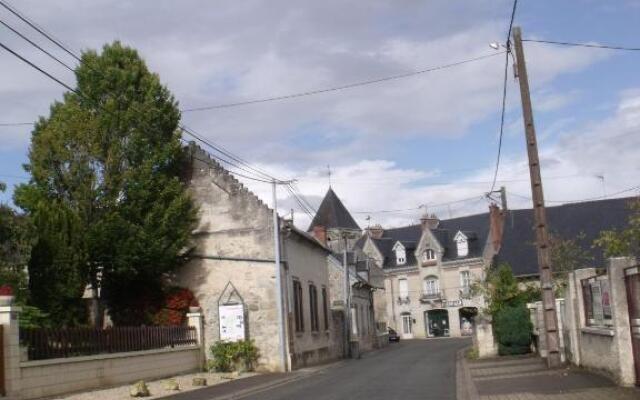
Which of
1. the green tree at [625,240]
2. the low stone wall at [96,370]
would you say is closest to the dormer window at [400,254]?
the low stone wall at [96,370]

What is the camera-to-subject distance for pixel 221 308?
95.7 feet

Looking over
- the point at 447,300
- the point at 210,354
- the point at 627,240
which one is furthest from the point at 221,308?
the point at 447,300

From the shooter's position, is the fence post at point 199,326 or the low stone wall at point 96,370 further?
the fence post at point 199,326

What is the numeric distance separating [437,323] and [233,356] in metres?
49.7

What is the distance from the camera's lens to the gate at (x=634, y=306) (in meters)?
13.4

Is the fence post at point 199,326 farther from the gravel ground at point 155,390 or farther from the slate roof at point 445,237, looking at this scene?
the slate roof at point 445,237

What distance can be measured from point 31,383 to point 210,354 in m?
11.4

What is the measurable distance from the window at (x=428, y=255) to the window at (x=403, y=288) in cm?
326

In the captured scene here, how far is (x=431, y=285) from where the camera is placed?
245 feet

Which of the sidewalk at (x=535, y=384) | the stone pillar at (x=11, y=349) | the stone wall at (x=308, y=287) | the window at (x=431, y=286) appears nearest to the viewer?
the sidewalk at (x=535, y=384)

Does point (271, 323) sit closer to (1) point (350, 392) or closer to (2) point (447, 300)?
(1) point (350, 392)

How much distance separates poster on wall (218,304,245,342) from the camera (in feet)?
93.7

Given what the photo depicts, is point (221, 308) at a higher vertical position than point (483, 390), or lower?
higher

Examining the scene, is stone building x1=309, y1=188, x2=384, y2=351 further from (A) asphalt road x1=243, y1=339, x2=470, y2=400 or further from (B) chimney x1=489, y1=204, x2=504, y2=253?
(A) asphalt road x1=243, y1=339, x2=470, y2=400
